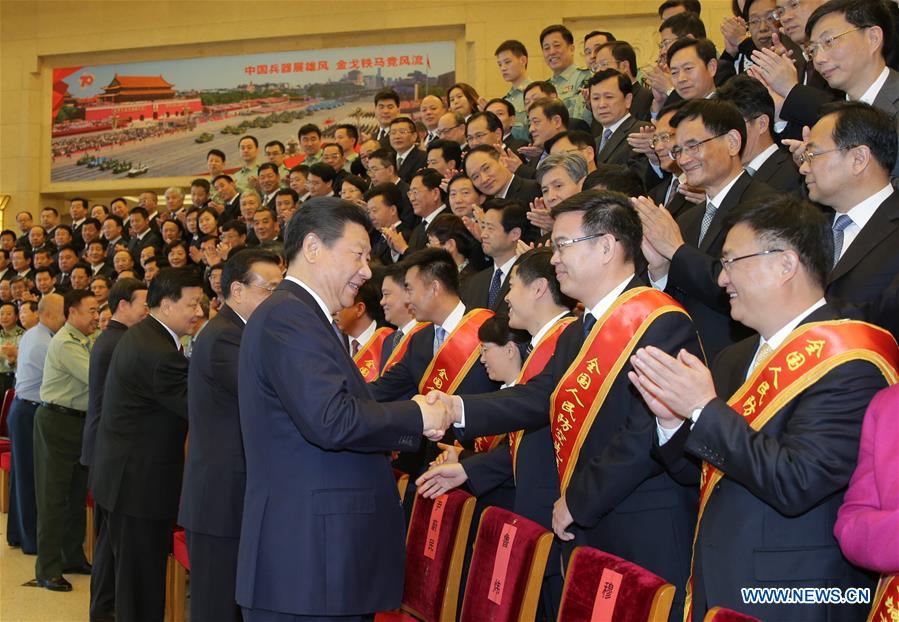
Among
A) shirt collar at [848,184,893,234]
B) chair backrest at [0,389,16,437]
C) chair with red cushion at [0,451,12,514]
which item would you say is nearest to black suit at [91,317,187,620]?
shirt collar at [848,184,893,234]

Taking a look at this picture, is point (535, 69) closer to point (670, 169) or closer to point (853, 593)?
point (670, 169)

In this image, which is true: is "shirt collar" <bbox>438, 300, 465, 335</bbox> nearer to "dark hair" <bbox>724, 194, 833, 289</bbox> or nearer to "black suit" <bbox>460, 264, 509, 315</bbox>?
"black suit" <bbox>460, 264, 509, 315</bbox>

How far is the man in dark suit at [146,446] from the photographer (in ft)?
12.8

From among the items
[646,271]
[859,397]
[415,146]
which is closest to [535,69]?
[415,146]

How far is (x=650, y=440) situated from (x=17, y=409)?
5009mm

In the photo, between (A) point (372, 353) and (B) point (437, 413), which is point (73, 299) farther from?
(B) point (437, 413)

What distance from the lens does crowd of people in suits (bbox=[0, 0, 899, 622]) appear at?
1847 millimetres

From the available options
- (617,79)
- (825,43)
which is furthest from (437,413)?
(617,79)

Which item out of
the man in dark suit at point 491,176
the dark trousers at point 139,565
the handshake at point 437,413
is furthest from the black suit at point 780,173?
the dark trousers at point 139,565

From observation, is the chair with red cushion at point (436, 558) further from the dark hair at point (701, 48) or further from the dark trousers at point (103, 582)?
the dark hair at point (701, 48)

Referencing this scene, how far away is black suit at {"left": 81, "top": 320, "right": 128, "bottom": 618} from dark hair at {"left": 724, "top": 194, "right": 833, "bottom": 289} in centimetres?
324

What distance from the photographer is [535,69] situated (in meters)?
10.8

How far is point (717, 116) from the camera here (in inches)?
120

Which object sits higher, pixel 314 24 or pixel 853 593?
pixel 314 24
